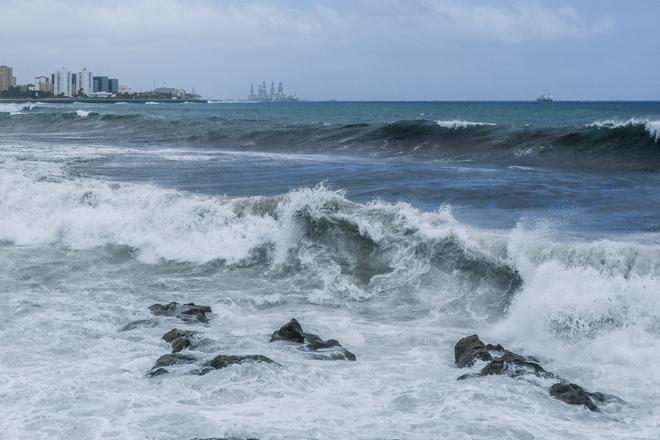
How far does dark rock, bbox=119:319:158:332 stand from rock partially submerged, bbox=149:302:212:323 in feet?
1.22

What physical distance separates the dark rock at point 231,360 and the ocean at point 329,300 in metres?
0.14

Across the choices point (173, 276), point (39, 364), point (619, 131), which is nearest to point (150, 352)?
point (39, 364)

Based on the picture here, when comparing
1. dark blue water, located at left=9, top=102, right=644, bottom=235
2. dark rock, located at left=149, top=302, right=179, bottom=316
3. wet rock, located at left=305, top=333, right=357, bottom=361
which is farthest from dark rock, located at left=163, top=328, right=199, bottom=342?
dark blue water, located at left=9, top=102, right=644, bottom=235

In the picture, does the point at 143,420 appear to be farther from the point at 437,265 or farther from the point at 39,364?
the point at 437,265

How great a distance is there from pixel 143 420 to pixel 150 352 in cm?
203

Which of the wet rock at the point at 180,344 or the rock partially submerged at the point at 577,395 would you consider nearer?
the rock partially submerged at the point at 577,395

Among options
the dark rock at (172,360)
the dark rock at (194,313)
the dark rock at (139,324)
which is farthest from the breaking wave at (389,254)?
the dark rock at (172,360)

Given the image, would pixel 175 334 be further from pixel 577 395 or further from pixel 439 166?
pixel 439 166

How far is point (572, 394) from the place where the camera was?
292 inches

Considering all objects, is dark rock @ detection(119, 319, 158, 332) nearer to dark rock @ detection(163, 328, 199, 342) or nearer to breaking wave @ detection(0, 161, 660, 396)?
dark rock @ detection(163, 328, 199, 342)

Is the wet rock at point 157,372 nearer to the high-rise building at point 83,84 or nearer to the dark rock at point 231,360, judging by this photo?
the dark rock at point 231,360

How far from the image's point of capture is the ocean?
7.12 meters

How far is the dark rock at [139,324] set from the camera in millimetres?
9820

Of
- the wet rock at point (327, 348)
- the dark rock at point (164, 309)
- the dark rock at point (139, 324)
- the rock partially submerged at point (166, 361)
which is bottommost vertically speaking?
the dark rock at point (139, 324)
